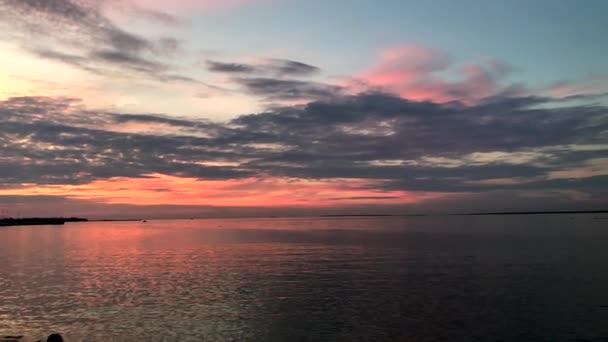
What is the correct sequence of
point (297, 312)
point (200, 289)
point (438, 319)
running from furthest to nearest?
1. point (200, 289)
2. point (297, 312)
3. point (438, 319)

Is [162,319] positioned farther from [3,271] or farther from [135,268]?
[3,271]

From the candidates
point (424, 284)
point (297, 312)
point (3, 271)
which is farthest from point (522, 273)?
point (3, 271)

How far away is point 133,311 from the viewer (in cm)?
3694

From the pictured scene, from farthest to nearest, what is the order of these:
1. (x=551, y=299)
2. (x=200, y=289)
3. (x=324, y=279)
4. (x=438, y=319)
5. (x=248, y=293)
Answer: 1. (x=324, y=279)
2. (x=200, y=289)
3. (x=248, y=293)
4. (x=551, y=299)
5. (x=438, y=319)

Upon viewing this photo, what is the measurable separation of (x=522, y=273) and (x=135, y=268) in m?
48.2

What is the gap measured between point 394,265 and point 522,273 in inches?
602

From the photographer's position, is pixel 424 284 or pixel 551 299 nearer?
pixel 551 299

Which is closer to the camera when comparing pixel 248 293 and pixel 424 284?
pixel 248 293

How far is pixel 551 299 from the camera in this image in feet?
128

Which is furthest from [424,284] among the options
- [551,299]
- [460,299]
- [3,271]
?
[3,271]

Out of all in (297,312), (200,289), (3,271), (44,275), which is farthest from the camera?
(3,271)

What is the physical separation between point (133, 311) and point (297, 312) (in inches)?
496

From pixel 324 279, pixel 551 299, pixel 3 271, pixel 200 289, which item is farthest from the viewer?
pixel 3 271

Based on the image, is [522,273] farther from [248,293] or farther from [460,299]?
[248,293]
